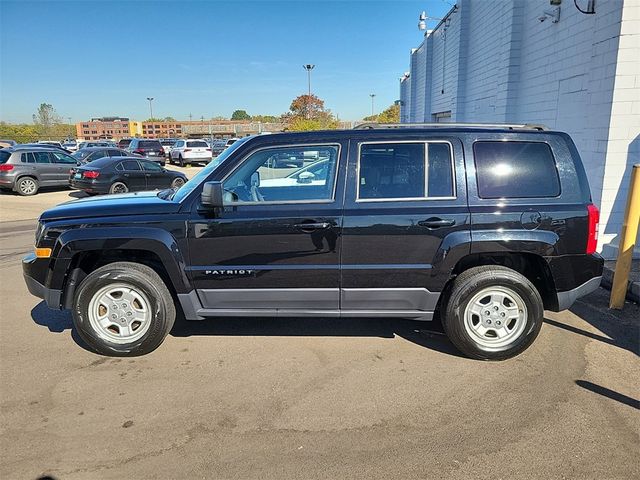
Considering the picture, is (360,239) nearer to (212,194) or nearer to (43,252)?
(212,194)

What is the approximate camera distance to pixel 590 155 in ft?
21.8

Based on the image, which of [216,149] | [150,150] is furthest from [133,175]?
[216,149]

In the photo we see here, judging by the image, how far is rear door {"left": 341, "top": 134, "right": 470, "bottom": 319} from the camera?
3600 mm

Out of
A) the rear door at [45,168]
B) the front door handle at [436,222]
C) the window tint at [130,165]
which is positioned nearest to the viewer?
the front door handle at [436,222]

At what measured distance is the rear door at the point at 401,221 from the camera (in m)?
3.60

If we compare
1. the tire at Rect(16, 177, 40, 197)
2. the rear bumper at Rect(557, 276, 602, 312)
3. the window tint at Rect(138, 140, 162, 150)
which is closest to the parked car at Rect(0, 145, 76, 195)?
the tire at Rect(16, 177, 40, 197)

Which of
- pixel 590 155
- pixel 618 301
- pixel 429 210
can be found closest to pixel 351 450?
pixel 429 210

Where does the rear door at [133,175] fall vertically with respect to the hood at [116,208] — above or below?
below

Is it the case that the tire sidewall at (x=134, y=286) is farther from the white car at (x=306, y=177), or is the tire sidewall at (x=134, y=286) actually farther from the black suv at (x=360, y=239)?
the white car at (x=306, y=177)

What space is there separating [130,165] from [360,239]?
1268cm

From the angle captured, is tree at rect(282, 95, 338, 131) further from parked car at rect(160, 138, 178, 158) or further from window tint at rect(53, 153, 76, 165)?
window tint at rect(53, 153, 76, 165)

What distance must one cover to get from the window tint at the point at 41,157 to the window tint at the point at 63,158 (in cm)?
27

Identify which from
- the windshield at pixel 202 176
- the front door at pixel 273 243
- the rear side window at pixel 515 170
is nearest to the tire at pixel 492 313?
the rear side window at pixel 515 170

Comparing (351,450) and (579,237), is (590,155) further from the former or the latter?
(351,450)
